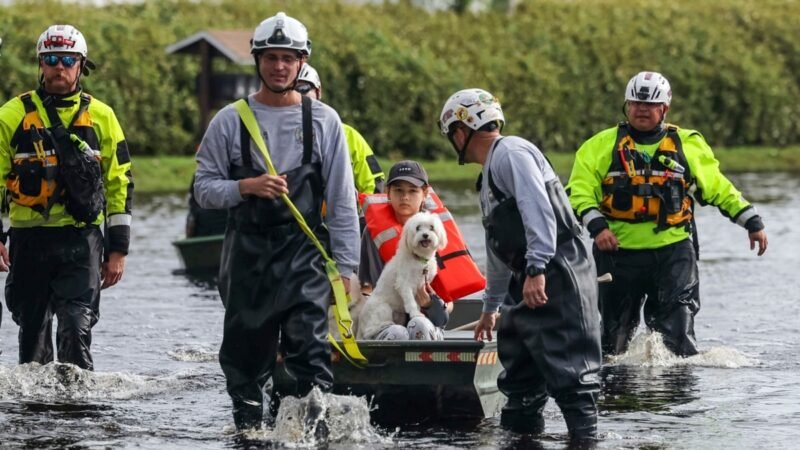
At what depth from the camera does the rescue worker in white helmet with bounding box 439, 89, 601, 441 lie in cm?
948

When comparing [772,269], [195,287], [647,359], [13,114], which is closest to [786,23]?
[772,269]

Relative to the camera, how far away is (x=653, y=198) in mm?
13172

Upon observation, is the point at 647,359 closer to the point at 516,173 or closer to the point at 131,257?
the point at 516,173

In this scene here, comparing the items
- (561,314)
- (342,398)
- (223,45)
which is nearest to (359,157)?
(342,398)

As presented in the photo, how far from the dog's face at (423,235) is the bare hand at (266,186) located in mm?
2046

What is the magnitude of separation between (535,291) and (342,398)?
53.6 inches

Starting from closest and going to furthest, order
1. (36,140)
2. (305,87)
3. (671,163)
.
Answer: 1. (36,140)
2. (305,87)
3. (671,163)

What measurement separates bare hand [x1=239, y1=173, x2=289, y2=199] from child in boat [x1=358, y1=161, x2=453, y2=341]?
211 centimetres

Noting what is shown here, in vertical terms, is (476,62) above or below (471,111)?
above

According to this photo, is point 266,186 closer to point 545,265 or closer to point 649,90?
point 545,265

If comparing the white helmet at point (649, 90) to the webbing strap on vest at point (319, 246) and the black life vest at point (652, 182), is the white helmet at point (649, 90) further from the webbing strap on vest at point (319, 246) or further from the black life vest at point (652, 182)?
the webbing strap on vest at point (319, 246)

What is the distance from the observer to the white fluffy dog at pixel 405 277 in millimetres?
11297

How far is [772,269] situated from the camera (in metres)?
21.3

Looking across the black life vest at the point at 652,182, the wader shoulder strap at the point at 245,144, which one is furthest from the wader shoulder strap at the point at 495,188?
the black life vest at the point at 652,182
